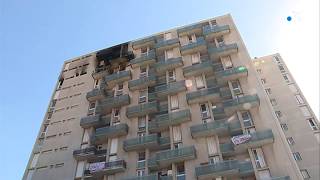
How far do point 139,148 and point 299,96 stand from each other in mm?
29739

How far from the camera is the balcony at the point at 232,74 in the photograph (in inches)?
1351

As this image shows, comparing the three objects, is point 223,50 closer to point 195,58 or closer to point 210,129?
point 195,58

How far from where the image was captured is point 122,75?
41500mm

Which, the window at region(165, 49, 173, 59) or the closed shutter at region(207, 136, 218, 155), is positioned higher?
the window at region(165, 49, 173, 59)

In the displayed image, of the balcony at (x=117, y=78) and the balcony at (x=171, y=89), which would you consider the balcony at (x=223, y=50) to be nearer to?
the balcony at (x=171, y=89)

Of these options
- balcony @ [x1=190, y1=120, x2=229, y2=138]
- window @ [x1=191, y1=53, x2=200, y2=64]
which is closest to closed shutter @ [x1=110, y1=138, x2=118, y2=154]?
balcony @ [x1=190, y1=120, x2=229, y2=138]

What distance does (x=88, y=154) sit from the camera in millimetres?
34344

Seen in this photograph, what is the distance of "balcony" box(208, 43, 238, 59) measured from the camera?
3731 centimetres

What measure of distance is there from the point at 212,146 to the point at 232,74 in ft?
30.0

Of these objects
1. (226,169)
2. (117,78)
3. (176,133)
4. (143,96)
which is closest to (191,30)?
(143,96)

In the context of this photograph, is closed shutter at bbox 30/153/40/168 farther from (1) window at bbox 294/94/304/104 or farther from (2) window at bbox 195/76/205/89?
(1) window at bbox 294/94/304/104

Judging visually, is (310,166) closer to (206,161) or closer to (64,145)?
(206,161)

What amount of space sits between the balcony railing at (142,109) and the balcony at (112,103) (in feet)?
6.80

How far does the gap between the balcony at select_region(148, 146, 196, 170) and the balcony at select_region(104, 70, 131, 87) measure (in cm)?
1412
